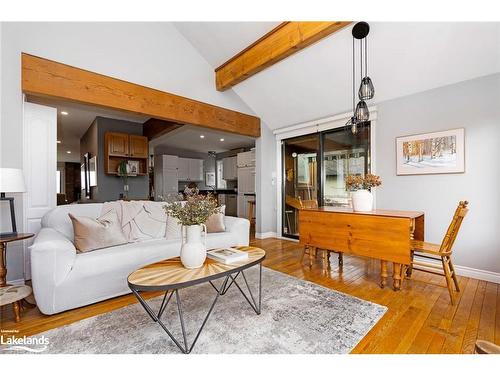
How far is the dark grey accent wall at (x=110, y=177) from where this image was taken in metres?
4.95

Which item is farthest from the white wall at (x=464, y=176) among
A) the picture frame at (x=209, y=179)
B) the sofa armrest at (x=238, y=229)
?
the picture frame at (x=209, y=179)

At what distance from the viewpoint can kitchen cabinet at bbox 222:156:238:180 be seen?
809 centimetres

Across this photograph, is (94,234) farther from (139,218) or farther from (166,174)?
(166,174)

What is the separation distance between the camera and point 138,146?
5.18m

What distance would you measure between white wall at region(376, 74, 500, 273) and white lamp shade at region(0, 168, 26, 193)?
434cm

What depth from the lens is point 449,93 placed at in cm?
287

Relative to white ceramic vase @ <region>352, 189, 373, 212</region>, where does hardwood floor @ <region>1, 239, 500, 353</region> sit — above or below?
below

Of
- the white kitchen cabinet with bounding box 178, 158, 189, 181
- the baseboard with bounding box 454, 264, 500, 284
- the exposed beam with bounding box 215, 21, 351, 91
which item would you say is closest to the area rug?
the baseboard with bounding box 454, 264, 500, 284

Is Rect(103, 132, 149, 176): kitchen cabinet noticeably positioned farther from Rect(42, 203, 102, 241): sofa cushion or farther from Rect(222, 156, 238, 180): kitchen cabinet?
Rect(222, 156, 238, 180): kitchen cabinet

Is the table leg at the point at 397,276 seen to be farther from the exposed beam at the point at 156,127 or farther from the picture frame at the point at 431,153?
the exposed beam at the point at 156,127

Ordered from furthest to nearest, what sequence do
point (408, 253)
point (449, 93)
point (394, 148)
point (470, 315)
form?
point (394, 148) → point (449, 93) → point (408, 253) → point (470, 315)
